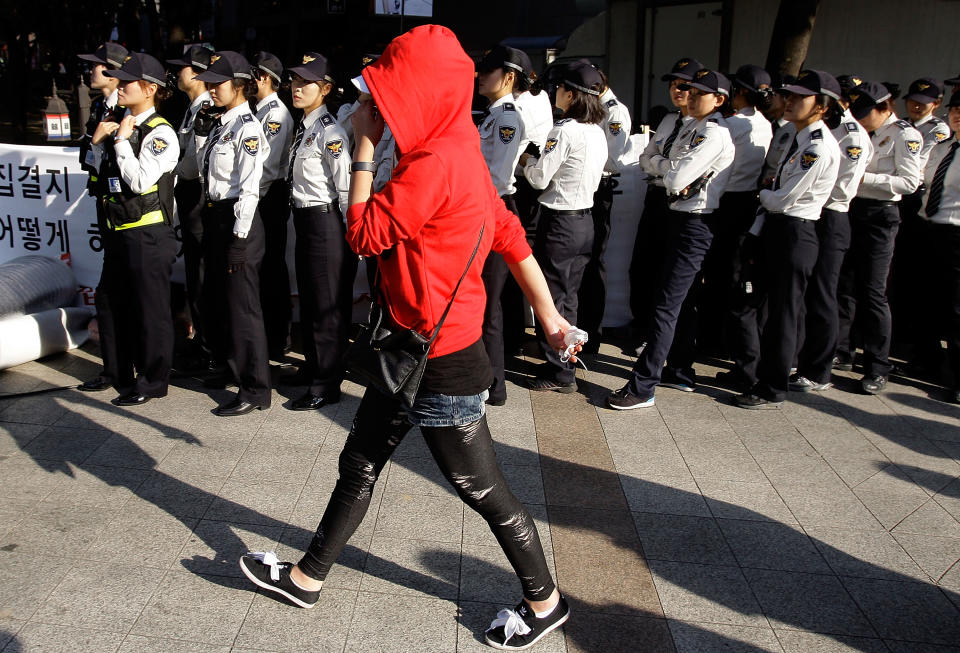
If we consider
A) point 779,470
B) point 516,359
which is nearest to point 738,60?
point 516,359

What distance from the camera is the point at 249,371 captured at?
4938mm

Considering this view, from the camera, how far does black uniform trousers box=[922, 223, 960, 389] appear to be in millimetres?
5594

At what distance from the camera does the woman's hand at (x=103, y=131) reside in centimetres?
473

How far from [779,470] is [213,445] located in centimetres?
300

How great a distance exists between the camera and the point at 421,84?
2.51 m

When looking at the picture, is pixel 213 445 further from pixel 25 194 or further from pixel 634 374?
pixel 25 194

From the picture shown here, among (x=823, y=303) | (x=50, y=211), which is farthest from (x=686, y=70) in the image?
(x=50, y=211)

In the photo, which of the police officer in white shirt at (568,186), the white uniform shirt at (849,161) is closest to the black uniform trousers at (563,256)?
the police officer in white shirt at (568,186)

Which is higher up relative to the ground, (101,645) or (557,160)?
(557,160)

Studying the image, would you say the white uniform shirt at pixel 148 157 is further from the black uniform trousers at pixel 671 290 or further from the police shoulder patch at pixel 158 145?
the black uniform trousers at pixel 671 290

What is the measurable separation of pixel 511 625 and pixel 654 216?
3.94 meters

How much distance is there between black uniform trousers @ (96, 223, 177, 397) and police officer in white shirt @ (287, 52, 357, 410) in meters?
0.81

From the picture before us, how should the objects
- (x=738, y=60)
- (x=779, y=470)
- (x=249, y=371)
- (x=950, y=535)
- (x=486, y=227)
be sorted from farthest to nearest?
(x=738, y=60)
(x=249, y=371)
(x=779, y=470)
(x=950, y=535)
(x=486, y=227)

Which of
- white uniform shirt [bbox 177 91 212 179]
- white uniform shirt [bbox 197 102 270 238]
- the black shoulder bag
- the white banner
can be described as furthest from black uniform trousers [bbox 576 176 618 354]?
the black shoulder bag
